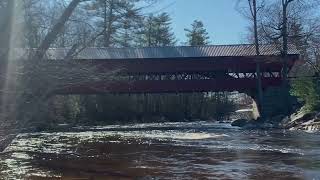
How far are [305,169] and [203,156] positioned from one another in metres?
2.74

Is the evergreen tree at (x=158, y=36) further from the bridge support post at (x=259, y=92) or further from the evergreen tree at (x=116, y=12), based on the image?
the evergreen tree at (x=116, y=12)

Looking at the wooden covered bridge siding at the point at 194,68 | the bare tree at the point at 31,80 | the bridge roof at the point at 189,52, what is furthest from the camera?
the bridge roof at the point at 189,52

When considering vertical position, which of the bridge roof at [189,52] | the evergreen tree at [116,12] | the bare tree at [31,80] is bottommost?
the bare tree at [31,80]

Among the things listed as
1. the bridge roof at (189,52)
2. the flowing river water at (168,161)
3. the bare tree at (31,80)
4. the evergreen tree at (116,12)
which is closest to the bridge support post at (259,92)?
the bridge roof at (189,52)

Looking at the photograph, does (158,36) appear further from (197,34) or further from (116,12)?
(116,12)

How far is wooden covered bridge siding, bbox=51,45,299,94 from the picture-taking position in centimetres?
2998

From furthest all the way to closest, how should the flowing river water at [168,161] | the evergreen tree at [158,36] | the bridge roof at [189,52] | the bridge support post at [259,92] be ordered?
the evergreen tree at [158,36] < the bridge roof at [189,52] < the bridge support post at [259,92] < the flowing river water at [168,161]

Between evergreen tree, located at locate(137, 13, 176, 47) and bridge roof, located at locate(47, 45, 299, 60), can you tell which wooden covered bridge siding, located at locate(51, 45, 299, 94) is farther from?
evergreen tree, located at locate(137, 13, 176, 47)

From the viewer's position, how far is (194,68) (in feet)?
100.0

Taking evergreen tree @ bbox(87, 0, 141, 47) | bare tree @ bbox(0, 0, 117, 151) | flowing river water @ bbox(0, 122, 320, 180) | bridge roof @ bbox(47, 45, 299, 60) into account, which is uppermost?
bridge roof @ bbox(47, 45, 299, 60)

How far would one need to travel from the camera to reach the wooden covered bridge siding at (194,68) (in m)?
30.0

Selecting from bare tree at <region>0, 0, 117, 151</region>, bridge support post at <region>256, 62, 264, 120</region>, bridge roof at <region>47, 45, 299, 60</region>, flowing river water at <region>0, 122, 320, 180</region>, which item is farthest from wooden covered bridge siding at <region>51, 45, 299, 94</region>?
bare tree at <region>0, 0, 117, 151</region>

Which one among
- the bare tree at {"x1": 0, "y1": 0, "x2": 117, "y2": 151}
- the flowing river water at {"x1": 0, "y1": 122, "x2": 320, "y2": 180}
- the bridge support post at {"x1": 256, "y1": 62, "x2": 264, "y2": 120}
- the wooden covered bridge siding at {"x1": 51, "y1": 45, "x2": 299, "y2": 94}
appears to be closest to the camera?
the bare tree at {"x1": 0, "y1": 0, "x2": 117, "y2": 151}

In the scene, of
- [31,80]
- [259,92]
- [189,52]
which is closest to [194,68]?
[189,52]
